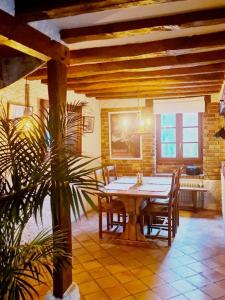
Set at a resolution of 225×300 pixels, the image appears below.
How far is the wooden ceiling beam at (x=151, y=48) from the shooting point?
2.68 m

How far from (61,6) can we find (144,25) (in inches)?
28.3

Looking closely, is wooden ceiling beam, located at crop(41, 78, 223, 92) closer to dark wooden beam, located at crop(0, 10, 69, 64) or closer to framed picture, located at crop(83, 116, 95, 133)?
framed picture, located at crop(83, 116, 95, 133)

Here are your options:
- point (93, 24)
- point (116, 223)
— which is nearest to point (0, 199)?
point (93, 24)

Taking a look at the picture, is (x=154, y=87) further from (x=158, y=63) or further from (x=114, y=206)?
(x=114, y=206)

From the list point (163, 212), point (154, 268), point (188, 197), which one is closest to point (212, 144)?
point (188, 197)

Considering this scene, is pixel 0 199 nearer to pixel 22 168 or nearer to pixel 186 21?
pixel 22 168

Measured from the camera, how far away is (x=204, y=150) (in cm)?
586

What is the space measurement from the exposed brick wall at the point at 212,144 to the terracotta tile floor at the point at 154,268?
4.73 feet

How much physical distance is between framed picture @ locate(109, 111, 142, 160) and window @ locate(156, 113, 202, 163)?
47cm

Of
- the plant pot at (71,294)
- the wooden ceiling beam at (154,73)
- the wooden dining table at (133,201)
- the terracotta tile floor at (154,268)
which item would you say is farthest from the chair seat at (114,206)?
the wooden ceiling beam at (154,73)

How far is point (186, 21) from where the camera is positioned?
2211 millimetres

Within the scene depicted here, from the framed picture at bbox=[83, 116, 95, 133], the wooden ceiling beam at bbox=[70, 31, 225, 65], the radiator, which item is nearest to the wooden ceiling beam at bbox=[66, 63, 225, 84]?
the wooden ceiling beam at bbox=[70, 31, 225, 65]

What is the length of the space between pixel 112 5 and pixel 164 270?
106 inches

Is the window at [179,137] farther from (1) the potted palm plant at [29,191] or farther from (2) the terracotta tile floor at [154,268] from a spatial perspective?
(1) the potted palm plant at [29,191]
